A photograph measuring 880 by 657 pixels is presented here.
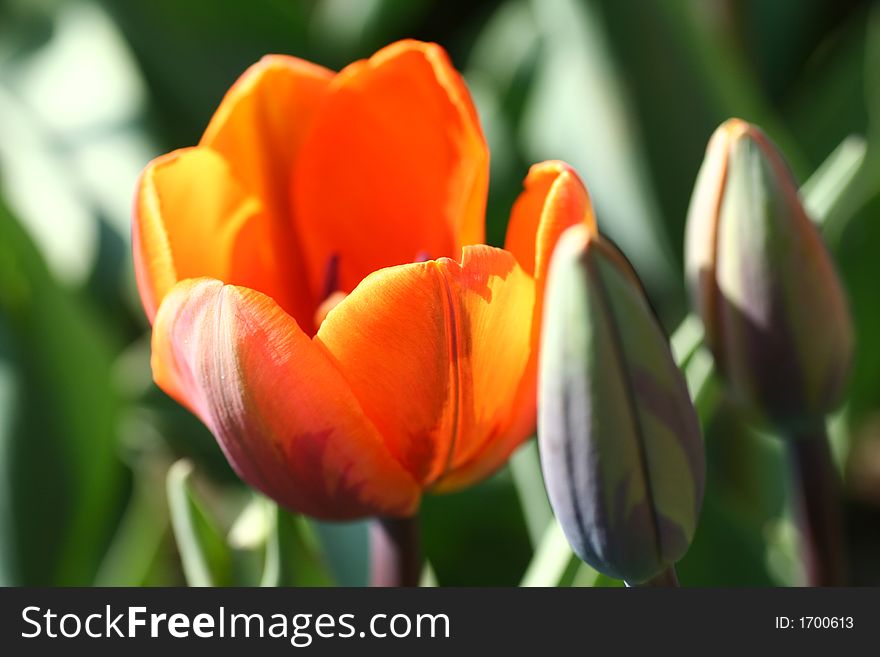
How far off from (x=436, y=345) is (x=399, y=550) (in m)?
0.12

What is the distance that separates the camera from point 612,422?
36 centimetres

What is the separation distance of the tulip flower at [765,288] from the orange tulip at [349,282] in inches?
2.6

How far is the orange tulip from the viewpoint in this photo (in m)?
0.41

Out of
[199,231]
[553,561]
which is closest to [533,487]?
[553,561]

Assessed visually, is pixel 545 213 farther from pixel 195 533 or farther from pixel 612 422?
pixel 195 533

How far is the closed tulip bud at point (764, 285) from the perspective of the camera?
0.45m

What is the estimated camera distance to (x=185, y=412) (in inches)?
36.6

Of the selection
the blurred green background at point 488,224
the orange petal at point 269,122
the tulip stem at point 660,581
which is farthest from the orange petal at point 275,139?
the tulip stem at point 660,581

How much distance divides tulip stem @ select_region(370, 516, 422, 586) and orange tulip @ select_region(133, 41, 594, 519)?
2 centimetres

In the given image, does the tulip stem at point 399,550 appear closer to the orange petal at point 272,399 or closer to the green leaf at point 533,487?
the orange petal at point 272,399

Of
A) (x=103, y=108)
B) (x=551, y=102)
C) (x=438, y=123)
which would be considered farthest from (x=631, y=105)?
(x=103, y=108)

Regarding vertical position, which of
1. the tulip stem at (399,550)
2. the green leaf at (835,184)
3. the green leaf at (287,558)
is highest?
the green leaf at (835,184)

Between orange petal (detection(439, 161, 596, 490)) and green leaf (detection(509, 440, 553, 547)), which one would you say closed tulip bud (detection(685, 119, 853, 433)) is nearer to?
orange petal (detection(439, 161, 596, 490))

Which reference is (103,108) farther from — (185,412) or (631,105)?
(631,105)
